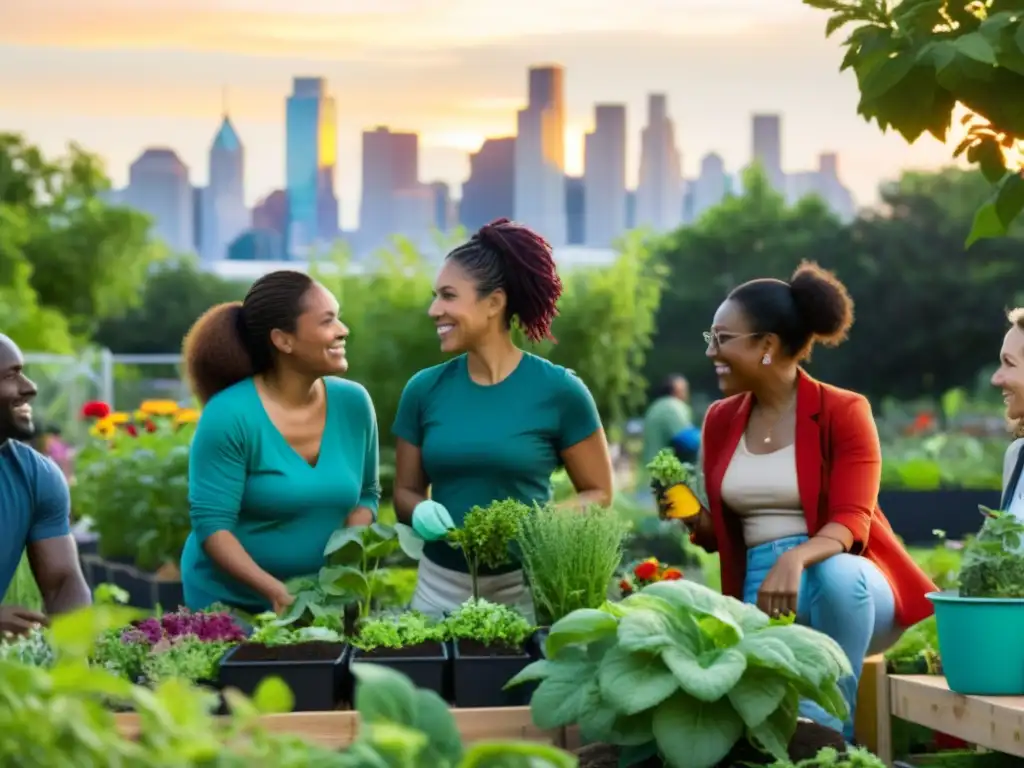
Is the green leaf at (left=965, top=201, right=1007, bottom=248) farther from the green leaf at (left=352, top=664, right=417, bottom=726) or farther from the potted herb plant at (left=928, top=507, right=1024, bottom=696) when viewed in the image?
the green leaf at (left=352, top=664, right=417, bottom=726)

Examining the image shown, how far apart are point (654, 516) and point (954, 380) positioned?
38640 mm

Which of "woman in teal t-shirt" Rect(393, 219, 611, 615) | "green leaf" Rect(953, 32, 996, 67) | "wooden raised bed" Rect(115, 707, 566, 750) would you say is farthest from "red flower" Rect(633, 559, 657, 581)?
"green leaf" Rect(953, 32, 996, 67)

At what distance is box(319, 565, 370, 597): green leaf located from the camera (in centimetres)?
384

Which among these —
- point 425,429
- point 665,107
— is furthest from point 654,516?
point 665,107

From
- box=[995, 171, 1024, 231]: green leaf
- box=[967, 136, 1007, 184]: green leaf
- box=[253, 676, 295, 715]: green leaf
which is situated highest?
box=[967, 136, 1007, 184]: green leaf

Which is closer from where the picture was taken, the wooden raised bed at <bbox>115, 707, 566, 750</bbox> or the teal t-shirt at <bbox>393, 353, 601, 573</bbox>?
the wooden raised bed at <bbox>115, 707, 566, 750</bbox>

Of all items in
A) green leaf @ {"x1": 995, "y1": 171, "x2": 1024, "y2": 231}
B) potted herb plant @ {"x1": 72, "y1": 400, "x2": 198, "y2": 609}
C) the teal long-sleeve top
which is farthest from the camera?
potted herb plant @ {"x1": 72, "y1": 400, "x2": 198, "y2": 609}

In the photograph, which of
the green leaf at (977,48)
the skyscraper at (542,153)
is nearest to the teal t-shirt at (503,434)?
the green leaf at (977,48)

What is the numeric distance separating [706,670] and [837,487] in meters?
1.62

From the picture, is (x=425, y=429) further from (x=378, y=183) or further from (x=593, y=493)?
(x=378, y=183)

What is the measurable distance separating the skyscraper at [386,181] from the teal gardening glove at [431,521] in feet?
172

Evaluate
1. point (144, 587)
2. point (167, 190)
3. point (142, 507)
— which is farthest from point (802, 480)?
point (167, 190)

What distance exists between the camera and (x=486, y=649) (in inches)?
128

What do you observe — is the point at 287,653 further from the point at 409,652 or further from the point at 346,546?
the point at 346,546
